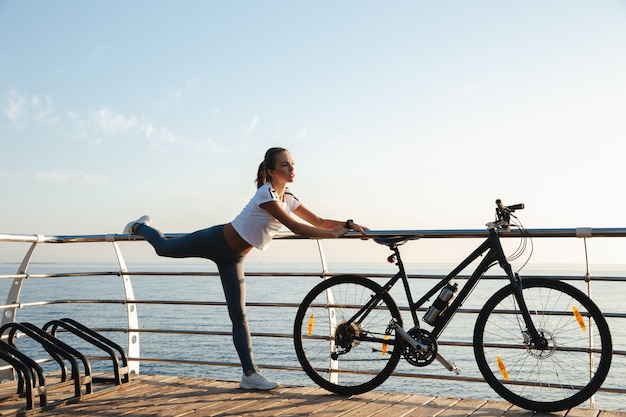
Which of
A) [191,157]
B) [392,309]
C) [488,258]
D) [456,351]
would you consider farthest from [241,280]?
[191,157]

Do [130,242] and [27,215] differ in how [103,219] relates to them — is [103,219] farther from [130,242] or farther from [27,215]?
[130,242]

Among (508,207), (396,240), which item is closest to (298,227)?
(396,240)

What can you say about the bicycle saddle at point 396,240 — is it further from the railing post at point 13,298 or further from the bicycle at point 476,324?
the railing post at point 13,298

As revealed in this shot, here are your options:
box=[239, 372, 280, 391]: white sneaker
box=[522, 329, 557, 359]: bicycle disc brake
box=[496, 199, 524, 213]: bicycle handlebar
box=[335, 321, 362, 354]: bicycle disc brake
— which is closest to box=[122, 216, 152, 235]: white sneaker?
box=[239, 372, 280, 391]: white sneaker

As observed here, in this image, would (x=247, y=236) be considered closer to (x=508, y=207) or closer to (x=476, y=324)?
(x=476, y=324)

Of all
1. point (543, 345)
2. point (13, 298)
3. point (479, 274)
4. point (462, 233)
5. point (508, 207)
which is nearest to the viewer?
point (543, 345)

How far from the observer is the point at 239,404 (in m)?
3.92

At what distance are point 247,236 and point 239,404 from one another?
1.01m

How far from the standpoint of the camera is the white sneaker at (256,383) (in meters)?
4.31

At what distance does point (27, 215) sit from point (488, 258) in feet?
249

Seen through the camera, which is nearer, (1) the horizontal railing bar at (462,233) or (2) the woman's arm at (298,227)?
(1) the horizontal railing bar at (462,233)

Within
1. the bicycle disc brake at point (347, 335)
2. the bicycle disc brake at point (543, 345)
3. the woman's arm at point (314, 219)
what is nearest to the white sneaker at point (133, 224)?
the woman's arm at point (314, 219)

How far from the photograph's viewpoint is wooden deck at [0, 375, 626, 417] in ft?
12.1

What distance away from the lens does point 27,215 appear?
72.9m
